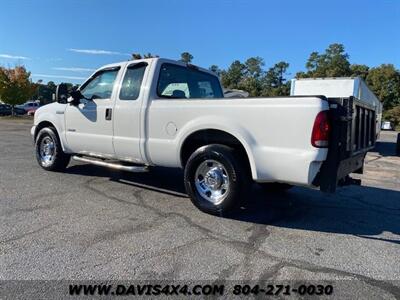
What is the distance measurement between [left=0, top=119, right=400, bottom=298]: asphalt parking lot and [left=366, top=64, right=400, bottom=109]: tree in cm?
7638

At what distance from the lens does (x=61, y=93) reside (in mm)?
6793

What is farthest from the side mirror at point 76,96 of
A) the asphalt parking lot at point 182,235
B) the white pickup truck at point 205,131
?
the asphalt parking lot at point 182,235

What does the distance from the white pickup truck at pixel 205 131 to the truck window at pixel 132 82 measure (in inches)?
0.7

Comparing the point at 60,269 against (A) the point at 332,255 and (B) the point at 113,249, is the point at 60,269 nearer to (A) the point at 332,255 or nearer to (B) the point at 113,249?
(B) the point at 113,249

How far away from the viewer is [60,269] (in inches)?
130

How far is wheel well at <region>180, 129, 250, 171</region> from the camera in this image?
4855 millimetres

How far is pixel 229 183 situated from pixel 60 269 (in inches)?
87.7

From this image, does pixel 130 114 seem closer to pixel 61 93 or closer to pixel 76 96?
pixel 76 96

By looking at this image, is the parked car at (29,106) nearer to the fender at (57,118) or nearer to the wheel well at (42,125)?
the wheel well at (42,125)

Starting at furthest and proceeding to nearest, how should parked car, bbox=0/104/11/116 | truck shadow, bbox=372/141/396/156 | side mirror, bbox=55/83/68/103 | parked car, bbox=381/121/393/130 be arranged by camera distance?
parked car, bbox=381/121/393/130 < parked car, bbox=0/104/11/116 < truck shadow, bbox=372/141/396/156 < side mirror, bbox=55/83/68/103

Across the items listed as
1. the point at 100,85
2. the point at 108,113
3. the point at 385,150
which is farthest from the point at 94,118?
the point at 385,150

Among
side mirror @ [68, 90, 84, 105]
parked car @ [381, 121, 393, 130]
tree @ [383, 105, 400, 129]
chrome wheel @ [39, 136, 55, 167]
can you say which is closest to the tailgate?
side mirror @ [68, 90, 84, 105]

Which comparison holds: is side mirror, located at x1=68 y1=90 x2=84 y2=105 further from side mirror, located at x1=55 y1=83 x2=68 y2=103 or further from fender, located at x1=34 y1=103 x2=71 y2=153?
fender, located at x1=34 y1=103 x2=71 y2=153

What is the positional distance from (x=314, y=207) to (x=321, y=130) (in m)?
1.94
